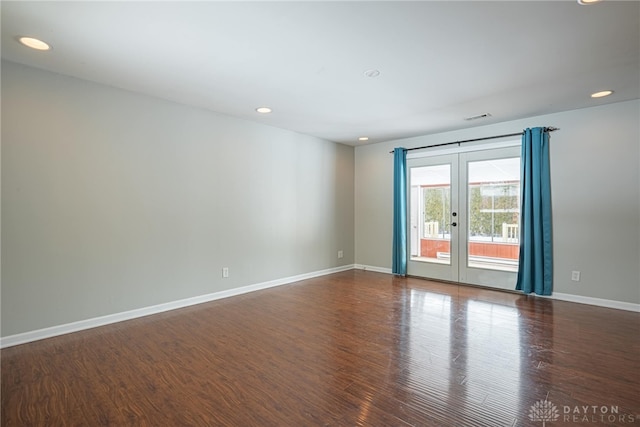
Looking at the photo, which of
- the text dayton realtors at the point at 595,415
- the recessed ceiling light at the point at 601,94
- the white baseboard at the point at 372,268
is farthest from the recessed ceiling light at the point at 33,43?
the white baseboard at the point at 372,268

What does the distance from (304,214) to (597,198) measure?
165 inches

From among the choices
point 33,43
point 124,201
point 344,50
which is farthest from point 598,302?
point 33,43

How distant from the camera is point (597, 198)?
401cm

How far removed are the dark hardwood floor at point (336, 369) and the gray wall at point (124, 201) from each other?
0.44 metres

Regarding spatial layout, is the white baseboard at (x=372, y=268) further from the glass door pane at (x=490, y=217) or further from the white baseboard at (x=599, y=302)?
the white baseboard at (x=599, y=302)

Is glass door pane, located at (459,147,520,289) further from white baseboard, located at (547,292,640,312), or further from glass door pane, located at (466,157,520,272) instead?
white baseboard, located at (547,292,640,312)

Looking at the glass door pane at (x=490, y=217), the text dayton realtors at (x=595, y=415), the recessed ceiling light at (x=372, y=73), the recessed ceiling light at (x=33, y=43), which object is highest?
the recessed ceiling light at (x=372, y=73)

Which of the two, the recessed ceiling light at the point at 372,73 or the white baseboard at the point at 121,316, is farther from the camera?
the recessed ceiling light at the point at 372,73

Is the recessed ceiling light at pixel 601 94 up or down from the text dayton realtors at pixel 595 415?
up

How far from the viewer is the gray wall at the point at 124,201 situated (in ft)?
9.39

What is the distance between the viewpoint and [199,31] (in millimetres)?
2299

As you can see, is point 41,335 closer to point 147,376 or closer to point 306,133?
point 147,376

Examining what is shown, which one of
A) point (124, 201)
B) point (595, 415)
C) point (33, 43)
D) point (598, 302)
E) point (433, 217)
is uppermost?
point (33, 43)

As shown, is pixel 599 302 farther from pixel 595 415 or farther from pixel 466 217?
pixel 595 415
